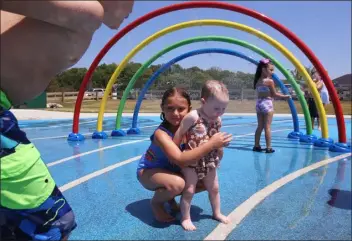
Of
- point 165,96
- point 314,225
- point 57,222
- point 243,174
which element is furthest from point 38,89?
point 243,174

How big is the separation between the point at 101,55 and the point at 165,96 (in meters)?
4.97

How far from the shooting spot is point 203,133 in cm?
266

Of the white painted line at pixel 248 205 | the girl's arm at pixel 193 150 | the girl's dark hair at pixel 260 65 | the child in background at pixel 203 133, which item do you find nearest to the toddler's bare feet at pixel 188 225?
the child in background at pixel 203 133

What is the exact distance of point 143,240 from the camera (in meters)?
2.54

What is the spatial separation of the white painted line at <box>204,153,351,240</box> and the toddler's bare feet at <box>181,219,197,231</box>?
165 mm

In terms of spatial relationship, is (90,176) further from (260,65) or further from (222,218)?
(260,65)

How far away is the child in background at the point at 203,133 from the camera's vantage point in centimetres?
259

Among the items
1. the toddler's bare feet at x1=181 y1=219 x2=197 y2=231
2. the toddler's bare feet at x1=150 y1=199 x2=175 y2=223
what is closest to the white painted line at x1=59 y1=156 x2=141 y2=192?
the toddler's bare feet at x1=150 y1=199 x2=175 y2=223

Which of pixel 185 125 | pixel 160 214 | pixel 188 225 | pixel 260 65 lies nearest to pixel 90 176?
pixel 160 214

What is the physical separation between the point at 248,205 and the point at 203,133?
1.08 metres

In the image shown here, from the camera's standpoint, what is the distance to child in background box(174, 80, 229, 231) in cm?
259

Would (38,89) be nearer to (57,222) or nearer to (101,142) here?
(57,222)

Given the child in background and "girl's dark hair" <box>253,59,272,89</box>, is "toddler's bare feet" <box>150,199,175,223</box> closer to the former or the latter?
the child in background

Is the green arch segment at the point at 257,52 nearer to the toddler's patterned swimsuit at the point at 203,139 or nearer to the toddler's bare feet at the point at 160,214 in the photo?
the toddler's patterned swimsuit at the point at 203,139
